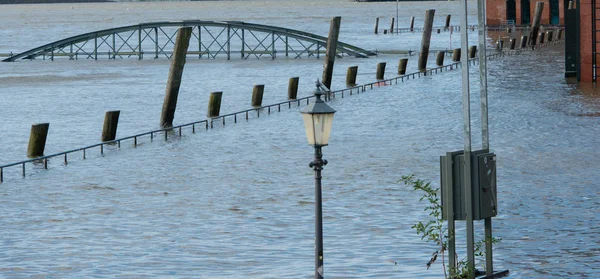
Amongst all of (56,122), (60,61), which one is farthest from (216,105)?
(60,61)

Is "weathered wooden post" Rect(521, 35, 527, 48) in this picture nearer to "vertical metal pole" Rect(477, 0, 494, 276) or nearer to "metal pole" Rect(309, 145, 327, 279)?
"vertical metal pole" Rect(477, 0, 494, 276)

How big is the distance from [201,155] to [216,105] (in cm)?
1150

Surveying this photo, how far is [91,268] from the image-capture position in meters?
19.5

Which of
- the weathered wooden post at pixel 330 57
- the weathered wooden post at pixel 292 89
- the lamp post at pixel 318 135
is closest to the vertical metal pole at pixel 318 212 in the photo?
the lamp post at pixel 318 135

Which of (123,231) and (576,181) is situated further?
(576,181)

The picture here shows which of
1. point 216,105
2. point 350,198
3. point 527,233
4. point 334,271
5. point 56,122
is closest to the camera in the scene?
point 334,271

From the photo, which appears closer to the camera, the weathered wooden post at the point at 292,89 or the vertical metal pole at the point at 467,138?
the vertical metal pole at the point at 467,138

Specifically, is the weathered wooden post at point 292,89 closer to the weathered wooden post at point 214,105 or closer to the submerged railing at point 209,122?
the submerged railing at point 209,122

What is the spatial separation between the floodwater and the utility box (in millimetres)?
1866

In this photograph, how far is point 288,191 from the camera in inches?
1083

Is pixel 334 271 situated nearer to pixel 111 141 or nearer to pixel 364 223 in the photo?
pixel 364 223

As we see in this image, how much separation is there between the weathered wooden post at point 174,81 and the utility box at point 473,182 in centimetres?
2807

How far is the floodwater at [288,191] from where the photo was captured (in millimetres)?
19844

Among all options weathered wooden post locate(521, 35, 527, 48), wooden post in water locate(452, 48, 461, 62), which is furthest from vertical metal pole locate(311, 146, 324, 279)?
weathered wooden post locate(521, 35, 527, 48)
